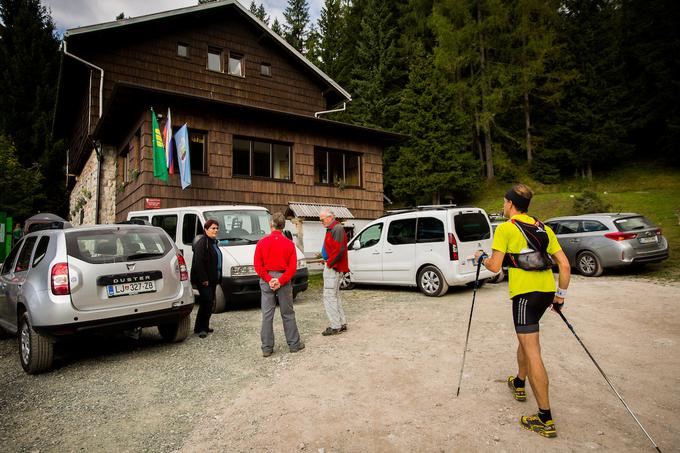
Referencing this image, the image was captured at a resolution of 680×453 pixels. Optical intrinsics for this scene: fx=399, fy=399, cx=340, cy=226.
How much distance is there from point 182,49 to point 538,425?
19309mm

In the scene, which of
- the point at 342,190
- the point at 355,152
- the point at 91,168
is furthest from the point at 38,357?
the point at 91,168

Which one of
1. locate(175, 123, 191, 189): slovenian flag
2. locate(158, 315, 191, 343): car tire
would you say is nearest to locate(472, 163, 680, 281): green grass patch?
locate(158, 315, 191, 343): car tire

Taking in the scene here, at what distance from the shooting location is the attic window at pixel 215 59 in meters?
18.2

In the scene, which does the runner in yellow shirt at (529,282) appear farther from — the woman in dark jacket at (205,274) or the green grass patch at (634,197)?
the green grass patch at (634,197)

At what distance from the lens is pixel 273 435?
3.11 m

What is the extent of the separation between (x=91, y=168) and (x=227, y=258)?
14660 mm

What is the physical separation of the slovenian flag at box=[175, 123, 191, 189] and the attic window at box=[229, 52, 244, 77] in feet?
25.0

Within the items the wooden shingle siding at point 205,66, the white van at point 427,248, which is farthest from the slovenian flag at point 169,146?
the white van at point 427,248

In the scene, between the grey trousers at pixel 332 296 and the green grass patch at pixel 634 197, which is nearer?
the grey trousers at pixel 332 296

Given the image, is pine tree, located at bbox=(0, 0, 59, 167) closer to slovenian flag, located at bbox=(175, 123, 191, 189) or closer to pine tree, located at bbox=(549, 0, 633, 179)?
slovenian flag, located at bbox=(175, 123, 191, 189)

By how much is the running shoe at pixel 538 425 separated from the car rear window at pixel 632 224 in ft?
30.4

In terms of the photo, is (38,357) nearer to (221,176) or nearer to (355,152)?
(221,176)

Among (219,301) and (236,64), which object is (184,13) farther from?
(219,301)

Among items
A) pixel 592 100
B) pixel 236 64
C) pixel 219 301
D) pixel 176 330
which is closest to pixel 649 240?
pixel 219 301
